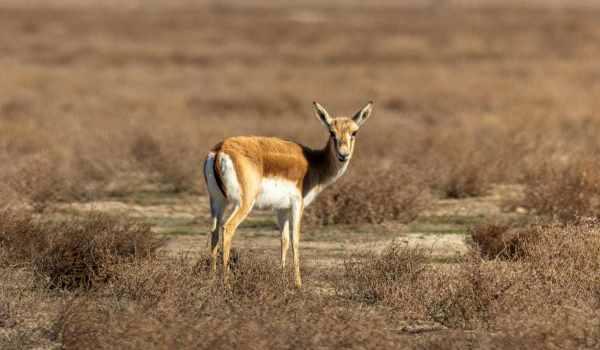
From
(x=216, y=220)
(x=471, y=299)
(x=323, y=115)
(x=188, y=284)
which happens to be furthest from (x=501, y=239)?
(x=188, y=284)

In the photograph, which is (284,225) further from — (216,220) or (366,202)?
(366,202)

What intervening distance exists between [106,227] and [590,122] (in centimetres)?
1448

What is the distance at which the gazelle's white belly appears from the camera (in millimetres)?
9062

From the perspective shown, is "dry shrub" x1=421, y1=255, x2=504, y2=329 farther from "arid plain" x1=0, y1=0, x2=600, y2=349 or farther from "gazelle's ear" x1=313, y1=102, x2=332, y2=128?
"gazelle's ear" x1=313, y1=102, x2=332, y2=128

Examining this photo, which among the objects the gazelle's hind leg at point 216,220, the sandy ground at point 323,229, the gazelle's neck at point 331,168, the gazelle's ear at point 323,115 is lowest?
the sandy ground at point 323,229

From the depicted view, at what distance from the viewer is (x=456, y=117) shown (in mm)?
23125

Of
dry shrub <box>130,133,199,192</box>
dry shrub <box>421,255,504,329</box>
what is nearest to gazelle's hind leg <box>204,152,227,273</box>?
dry shrub <box>421,255,504,329</box>

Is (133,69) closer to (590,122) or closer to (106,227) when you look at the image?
(590,122)

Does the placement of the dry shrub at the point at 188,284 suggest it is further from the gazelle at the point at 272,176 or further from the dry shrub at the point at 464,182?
the dry shrub at the point at 464,182

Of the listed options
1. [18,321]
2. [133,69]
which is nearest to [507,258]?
[18,321]

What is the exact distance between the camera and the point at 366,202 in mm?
13016

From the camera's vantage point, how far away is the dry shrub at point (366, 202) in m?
13.0

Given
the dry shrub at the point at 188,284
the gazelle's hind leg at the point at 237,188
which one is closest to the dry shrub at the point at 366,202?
the gazelle's hind leg at the point at 237,188

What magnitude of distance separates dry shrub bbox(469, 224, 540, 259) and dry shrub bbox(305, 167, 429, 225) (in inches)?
80.3
